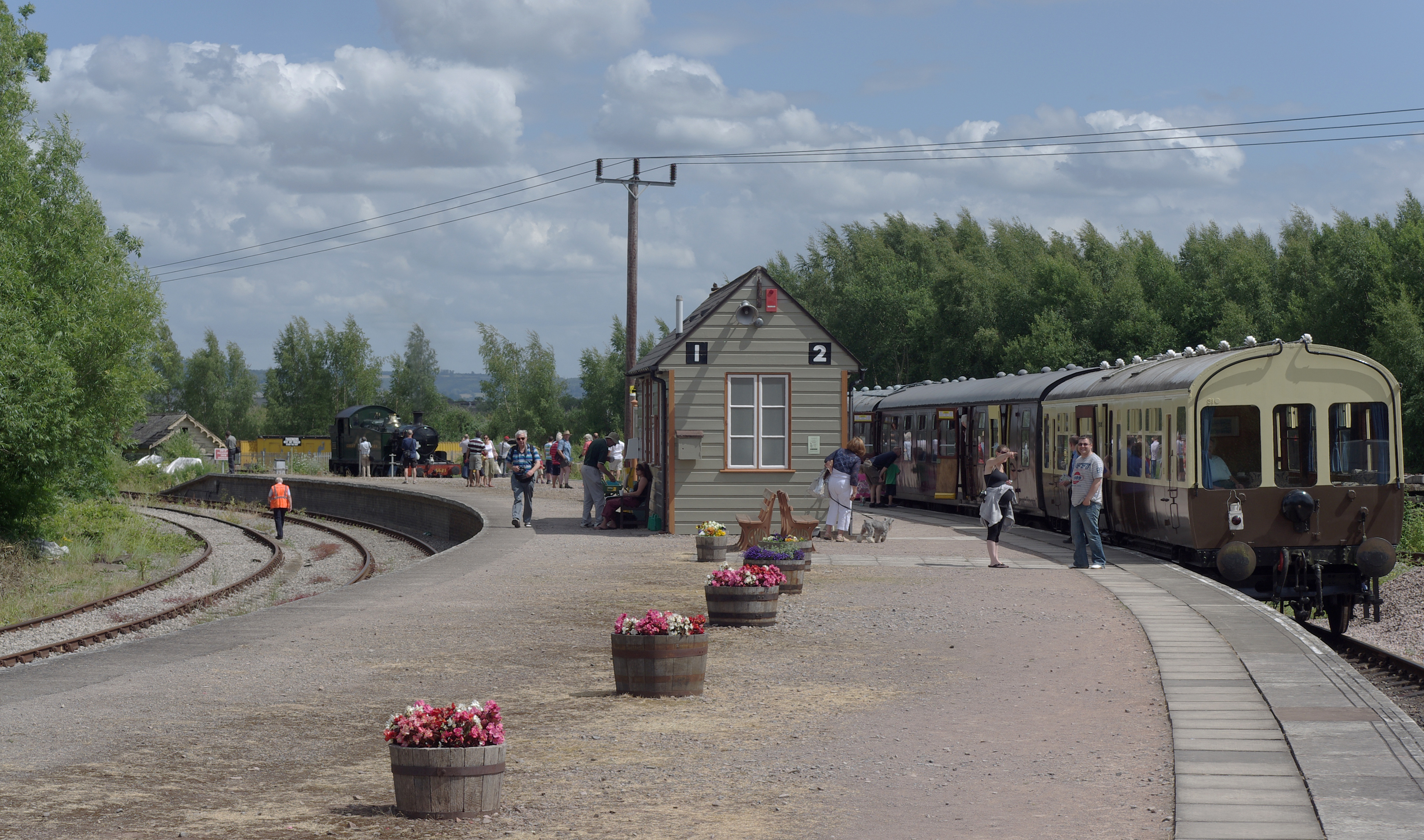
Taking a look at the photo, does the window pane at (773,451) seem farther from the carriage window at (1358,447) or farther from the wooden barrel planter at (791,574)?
the carriage window at (1358,447)

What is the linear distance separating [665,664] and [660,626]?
0.28 meters

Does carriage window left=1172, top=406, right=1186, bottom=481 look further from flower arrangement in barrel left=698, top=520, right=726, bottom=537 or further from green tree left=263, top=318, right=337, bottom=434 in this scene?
green tree left=263, top=318, right=337, bottom=434

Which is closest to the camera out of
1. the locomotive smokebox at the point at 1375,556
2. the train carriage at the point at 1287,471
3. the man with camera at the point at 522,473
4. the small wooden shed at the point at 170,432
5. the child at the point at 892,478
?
the locomotive smokebox at the point at 1375,556

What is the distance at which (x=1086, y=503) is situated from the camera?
18859mm

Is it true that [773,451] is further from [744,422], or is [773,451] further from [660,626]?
[660,626]

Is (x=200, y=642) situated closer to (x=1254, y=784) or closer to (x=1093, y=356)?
(x=1254, y=784)

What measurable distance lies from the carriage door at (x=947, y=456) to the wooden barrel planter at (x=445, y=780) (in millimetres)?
26868

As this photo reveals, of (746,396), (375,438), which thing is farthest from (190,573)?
(375,438)

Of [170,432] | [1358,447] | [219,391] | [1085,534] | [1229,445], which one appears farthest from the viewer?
[219,391]

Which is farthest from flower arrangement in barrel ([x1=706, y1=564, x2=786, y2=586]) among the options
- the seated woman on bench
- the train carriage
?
the seated woman on bench

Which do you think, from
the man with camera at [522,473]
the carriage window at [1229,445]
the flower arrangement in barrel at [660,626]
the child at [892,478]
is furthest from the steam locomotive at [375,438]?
the flower arrangement in barrel at [660,626]

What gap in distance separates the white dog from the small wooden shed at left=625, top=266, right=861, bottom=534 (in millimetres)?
870

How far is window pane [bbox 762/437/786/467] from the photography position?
24281 mm

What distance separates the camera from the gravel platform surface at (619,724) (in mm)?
6734
